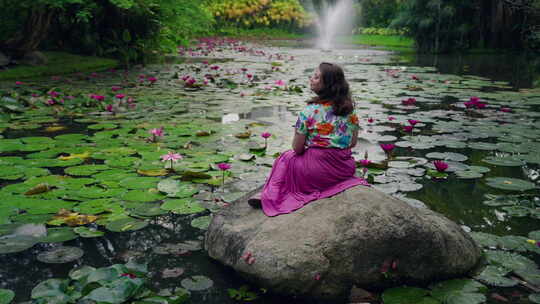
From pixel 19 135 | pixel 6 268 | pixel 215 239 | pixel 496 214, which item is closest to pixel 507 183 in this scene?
pixel 496 214

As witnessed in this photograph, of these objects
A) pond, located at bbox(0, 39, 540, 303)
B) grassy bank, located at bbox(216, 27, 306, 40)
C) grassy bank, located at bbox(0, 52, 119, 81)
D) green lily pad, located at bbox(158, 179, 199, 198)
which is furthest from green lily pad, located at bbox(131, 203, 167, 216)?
grassy bank, located at bbox(216, 27, 306, 40)

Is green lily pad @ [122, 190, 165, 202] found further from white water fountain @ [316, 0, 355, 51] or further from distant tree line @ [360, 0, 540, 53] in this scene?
white water fountain @ [316, 0, 355, 51]

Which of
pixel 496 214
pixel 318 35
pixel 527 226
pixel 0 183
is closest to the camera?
pixel 527 226

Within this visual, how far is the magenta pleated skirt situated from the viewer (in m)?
2.47

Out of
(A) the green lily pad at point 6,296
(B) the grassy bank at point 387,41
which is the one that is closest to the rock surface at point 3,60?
(A) the green lily pad at point 6,296

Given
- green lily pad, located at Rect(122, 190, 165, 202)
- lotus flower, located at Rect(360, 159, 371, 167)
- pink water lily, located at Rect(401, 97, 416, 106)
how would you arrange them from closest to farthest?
green lily pad, located at Rect(122, 190, 165, 202)
lotus flower, located at Rect(360, 159, 371, 167)
pink water lily, located at Rect(401, 97, 416, 106)

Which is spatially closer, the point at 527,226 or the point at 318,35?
the point at 527,226

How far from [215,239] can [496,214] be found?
183 centimetres

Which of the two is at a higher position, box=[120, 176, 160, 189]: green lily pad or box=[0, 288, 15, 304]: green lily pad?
box=[120, 176, 160, 189]: green lily pad

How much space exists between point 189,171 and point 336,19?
3568 cm

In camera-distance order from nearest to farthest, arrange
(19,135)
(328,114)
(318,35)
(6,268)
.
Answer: (6,268) < (328,114) < (19,135) < (318,35)

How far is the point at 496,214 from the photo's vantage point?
2.97 meters

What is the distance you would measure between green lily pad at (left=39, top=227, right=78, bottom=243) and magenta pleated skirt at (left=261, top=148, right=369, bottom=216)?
1.09 metres

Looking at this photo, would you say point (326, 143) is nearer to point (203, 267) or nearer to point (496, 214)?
point (203, 267)
